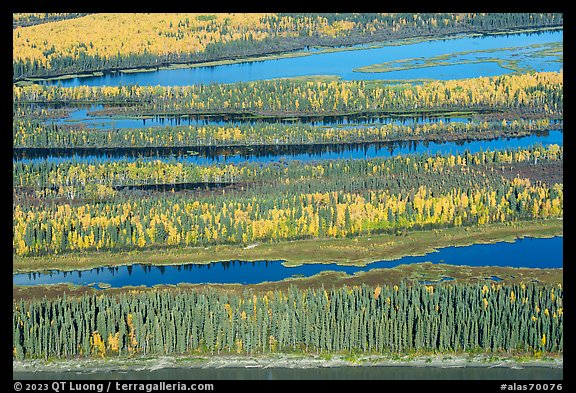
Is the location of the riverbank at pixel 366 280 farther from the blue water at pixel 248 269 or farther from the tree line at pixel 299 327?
the tree line at pixel 299 327

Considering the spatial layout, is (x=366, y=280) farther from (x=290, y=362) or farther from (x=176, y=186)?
(x=176, y=186)

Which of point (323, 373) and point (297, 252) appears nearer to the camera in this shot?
point (323, 373)

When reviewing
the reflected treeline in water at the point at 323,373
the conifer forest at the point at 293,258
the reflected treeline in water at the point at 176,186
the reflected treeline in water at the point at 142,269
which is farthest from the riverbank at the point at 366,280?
the reflected treeline in water at the point at 176,186

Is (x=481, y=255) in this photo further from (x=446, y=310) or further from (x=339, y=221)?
(x=446, y=310)

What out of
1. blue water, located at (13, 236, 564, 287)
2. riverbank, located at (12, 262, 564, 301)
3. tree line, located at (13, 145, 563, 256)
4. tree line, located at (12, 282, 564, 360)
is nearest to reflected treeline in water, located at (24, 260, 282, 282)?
blue water, located at (13, 236, 564, 287)

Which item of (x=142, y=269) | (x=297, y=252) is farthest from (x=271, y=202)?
(x=142, y=269)

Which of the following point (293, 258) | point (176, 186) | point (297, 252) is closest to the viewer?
point (293, 258)

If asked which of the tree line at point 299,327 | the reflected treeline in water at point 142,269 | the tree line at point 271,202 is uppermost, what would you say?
the tree line at point 271,202
